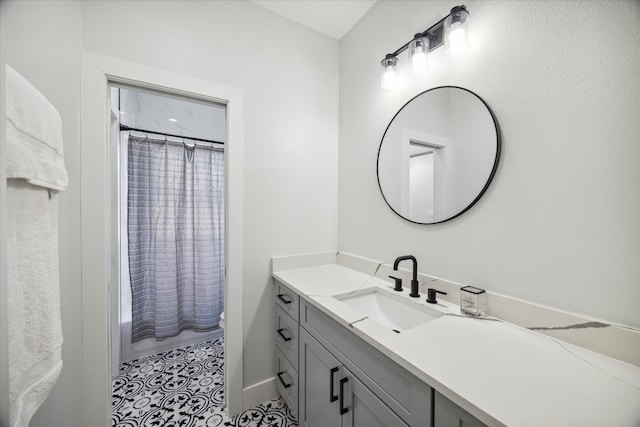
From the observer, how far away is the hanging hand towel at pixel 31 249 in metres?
0.49

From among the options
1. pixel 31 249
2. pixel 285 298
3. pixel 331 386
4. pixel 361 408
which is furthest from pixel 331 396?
pixel 31 249

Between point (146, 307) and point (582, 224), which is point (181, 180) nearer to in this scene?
point (146, 307)

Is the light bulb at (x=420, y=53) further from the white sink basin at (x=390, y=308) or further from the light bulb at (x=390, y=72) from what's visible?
the white sink basin at (x=390, y=308)

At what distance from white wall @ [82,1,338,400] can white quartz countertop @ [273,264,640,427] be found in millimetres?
816

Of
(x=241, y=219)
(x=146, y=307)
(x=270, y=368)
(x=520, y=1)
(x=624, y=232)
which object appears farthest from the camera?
(x=146, y=307)

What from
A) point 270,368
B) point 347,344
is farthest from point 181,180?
point 347,344

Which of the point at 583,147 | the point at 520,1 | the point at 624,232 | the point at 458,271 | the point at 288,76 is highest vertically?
the point at 288,76

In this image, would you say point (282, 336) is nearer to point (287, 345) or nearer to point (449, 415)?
point (287, 345)

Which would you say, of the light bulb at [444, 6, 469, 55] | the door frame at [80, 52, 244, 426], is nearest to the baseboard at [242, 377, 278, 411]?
the door frame at [80, 52, 244, 426]

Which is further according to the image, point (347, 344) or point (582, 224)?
point (347, 344)

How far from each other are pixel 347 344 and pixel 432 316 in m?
0.42

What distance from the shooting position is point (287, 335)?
4.78 ft

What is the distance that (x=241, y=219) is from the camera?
1506mm

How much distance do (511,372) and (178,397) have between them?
1938 mm
